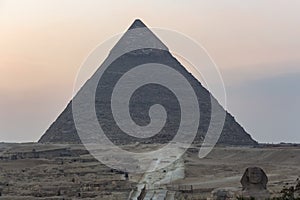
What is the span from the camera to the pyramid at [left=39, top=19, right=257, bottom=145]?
11519 centimetres

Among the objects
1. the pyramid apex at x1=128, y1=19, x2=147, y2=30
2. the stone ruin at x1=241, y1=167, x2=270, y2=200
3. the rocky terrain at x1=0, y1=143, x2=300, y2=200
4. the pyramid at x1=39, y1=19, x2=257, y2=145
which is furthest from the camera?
the pyramid apex at x1=128, y1=19, x2=147, y2=30

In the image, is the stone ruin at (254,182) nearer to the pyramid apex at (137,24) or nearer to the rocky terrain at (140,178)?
the rocky terrain at (140,178)

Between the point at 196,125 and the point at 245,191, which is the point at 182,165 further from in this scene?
the point at 196,125

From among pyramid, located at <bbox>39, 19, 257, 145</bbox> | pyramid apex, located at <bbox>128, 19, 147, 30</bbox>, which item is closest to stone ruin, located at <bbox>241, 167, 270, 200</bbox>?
pyramid, located at <bbox>39, 19, 257, 145</bbox>

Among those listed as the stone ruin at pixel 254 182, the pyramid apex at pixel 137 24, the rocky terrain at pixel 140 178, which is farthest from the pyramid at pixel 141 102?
the stone ruin at pixel 254 182

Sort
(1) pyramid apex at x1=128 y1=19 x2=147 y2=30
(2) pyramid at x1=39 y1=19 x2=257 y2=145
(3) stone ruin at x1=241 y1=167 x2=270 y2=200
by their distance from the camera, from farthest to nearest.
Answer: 1. (1) pyramid apex at x1=128 y1=19 x2=147 y2=30
2. (2) pyramid at x1=39 y1=19 x2=257 y2=145
3. (3) stone ruin at x1=241 y1=167 x2=270 y2=200

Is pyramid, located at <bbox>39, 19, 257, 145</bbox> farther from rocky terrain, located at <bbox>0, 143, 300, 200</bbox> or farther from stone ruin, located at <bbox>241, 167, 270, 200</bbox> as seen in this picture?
stone ruin, located at <bbox>241, 167, 270, 200</bbox>

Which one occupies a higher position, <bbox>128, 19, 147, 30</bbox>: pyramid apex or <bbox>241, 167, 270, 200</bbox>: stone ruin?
<bbox>128, 19, 147, 30</bbox>: pyramid apex

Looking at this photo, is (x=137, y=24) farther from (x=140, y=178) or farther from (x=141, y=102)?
(x=140, y=178)

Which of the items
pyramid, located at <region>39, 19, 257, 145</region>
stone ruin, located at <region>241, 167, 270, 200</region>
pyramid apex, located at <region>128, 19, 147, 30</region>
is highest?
pyramid apex, located at <region>128, 19, 147, 30</region>

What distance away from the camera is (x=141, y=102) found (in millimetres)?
125312

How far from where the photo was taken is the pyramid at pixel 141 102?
378ft

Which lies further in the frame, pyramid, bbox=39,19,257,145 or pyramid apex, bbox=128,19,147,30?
pyramid apex, bbox=128,19,147,30

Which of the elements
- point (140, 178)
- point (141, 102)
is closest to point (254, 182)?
point (140, 178)
